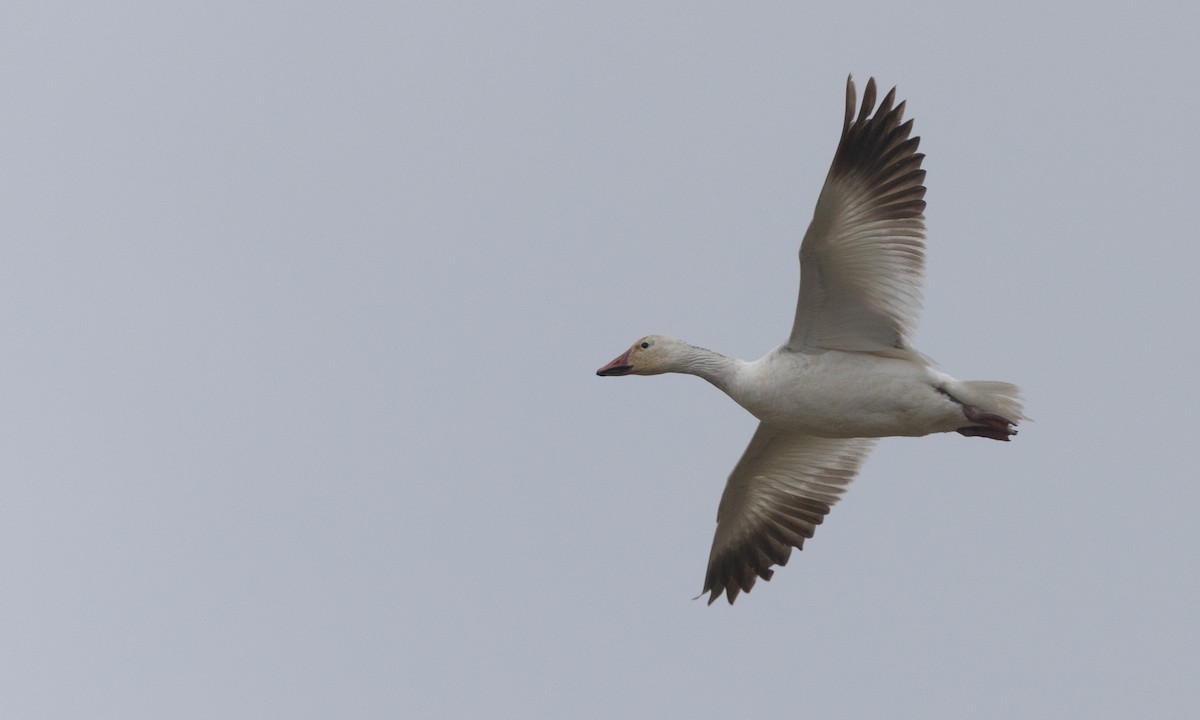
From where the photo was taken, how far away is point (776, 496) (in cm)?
1209

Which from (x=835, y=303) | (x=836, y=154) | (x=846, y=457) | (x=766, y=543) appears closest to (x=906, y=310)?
(x=835, y=303)

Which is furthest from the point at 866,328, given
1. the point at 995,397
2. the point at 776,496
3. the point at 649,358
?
the point at 776,496

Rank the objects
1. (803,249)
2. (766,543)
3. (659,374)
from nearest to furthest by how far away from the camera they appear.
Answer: (803,249), (659,374), (766,543)

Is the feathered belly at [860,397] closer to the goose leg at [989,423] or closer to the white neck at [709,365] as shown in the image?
the goose leg at [989,423]

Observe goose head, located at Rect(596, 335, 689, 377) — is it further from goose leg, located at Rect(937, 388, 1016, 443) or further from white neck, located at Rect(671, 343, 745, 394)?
goose leg, located at Rect(937, 388, 1016, 443)

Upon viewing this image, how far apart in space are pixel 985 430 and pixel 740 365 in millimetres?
1700

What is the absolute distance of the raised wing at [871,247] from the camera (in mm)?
10117

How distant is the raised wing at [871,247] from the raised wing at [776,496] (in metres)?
1.58

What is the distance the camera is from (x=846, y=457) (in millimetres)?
11953

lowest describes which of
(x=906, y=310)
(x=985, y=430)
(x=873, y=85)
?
(x=985, y=430)

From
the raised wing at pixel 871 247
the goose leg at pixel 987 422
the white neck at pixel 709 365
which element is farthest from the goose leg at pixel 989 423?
the white neck at pixel 709 365

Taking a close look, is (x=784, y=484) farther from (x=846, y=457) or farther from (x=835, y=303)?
(x=835, y=303)

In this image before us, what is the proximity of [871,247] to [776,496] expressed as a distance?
268cm

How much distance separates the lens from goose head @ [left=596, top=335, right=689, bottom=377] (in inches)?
437
